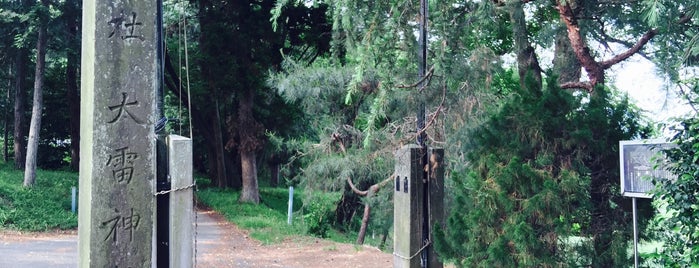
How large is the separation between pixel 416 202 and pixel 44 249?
8750mm

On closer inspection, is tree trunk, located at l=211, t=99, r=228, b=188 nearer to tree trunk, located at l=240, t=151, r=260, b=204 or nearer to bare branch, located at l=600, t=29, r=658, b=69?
tree trunk, located at l=240, t=151, r=260, b=204

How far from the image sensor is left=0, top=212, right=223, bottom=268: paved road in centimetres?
1173

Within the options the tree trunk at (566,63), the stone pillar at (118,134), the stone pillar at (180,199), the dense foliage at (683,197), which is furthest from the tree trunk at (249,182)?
the dense foliage at (683,197)

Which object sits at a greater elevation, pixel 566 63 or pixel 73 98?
pixel 73 98

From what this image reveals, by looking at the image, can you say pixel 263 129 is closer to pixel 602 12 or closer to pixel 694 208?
pixel 602 12

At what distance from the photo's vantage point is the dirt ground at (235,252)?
39.4ft

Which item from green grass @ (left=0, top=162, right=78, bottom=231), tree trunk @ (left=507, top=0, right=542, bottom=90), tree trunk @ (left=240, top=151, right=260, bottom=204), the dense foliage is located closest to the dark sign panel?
the dense foliage

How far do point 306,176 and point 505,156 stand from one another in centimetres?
825

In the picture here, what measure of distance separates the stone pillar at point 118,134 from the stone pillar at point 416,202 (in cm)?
331

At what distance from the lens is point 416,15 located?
8.35 m

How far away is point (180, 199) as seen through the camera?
530 centimetres

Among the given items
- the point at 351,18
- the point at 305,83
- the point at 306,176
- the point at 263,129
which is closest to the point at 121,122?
the point at 351,18

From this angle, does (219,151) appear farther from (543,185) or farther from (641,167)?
(641,167)

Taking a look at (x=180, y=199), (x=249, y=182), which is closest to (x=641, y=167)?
(x=180, y=199)
